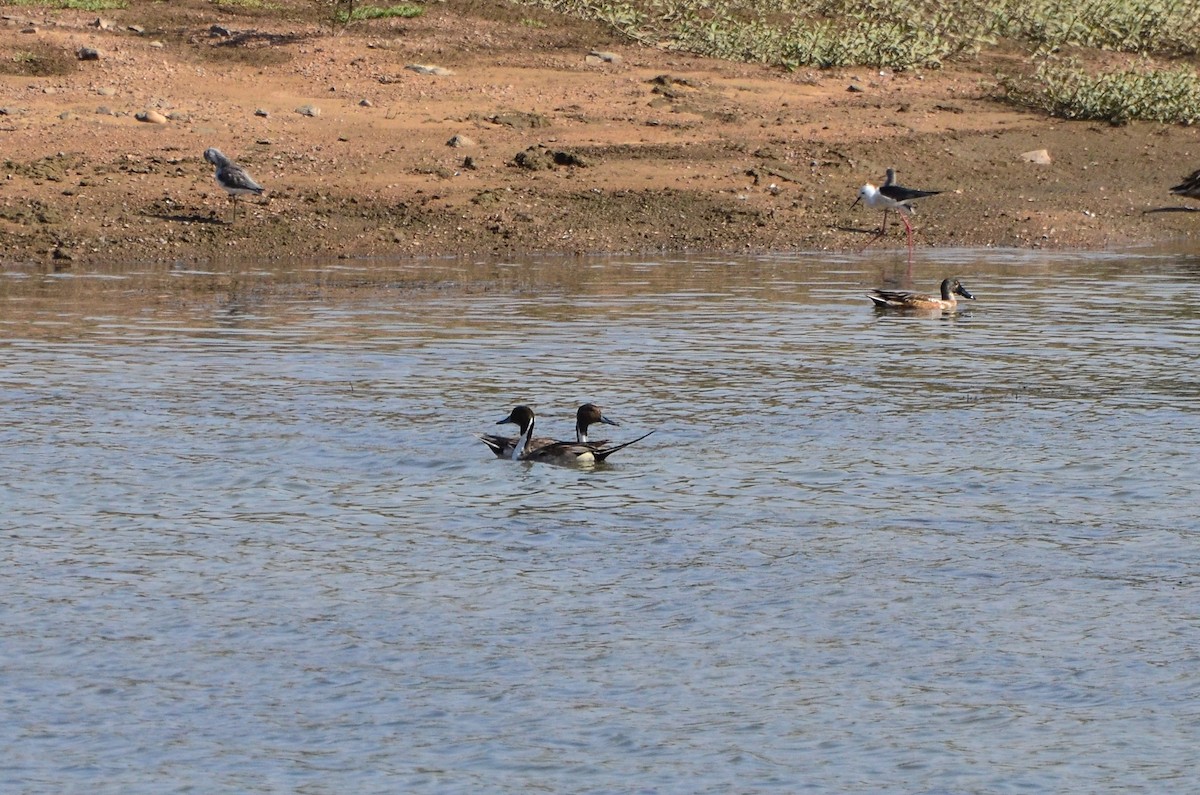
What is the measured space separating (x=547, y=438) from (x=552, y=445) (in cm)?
41

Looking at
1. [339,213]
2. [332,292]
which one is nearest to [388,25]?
[339,213]

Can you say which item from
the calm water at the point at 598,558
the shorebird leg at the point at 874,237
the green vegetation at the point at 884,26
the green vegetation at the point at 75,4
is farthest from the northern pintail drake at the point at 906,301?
the green vegetation at the point at 75,4

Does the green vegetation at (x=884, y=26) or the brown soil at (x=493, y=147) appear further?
the green vegetation at (x=884, y=26)

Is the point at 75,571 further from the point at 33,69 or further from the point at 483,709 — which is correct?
the point at 33,69

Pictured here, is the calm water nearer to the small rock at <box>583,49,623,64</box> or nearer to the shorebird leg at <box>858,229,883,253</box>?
the shorebird leg at <box>858,229,883,253</box>

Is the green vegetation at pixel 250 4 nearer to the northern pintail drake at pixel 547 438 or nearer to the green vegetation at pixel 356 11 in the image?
the green vegetation at pixel 356 11

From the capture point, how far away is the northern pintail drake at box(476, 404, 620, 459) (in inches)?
477

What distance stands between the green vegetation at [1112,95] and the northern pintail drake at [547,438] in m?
18.2

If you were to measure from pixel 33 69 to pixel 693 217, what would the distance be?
8.93 m

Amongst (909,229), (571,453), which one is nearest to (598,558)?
(571,453)

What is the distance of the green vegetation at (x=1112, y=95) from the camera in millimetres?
28781

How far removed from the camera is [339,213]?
73.3ft

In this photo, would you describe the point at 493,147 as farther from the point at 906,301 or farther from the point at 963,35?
the point at 963,35

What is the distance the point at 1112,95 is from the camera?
28.8 m
